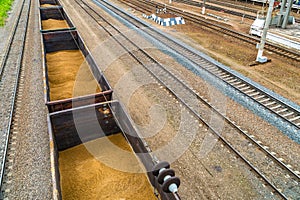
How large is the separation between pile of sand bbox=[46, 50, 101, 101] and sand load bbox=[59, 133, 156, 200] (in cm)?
323

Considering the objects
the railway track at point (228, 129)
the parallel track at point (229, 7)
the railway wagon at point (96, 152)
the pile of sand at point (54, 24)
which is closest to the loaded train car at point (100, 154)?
the railway wagon at point (96, 152)

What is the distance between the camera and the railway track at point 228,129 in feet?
19.9

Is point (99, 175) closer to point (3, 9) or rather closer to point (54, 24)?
point (54, 24)

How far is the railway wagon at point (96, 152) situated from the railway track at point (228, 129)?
9.50 ft

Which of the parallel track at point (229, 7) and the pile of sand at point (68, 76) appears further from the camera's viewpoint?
the parallel track at point (229, 7)

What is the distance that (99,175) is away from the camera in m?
5.99

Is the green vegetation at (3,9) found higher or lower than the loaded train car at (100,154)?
higher

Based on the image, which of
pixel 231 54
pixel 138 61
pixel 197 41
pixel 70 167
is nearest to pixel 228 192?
pixel 70 167

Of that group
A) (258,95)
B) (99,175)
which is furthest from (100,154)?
(258,95)

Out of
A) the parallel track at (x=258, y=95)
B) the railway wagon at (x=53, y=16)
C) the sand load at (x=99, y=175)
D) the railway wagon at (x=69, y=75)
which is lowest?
the sand load at (x=99, y=175)

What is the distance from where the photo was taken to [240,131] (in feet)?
25.0

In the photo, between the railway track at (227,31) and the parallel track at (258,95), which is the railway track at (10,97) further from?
the railway track at (227,31)

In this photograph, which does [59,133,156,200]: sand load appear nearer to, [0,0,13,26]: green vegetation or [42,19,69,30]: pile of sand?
[42,19,69,30]: pile of sand

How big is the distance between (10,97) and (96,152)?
5311 mm
